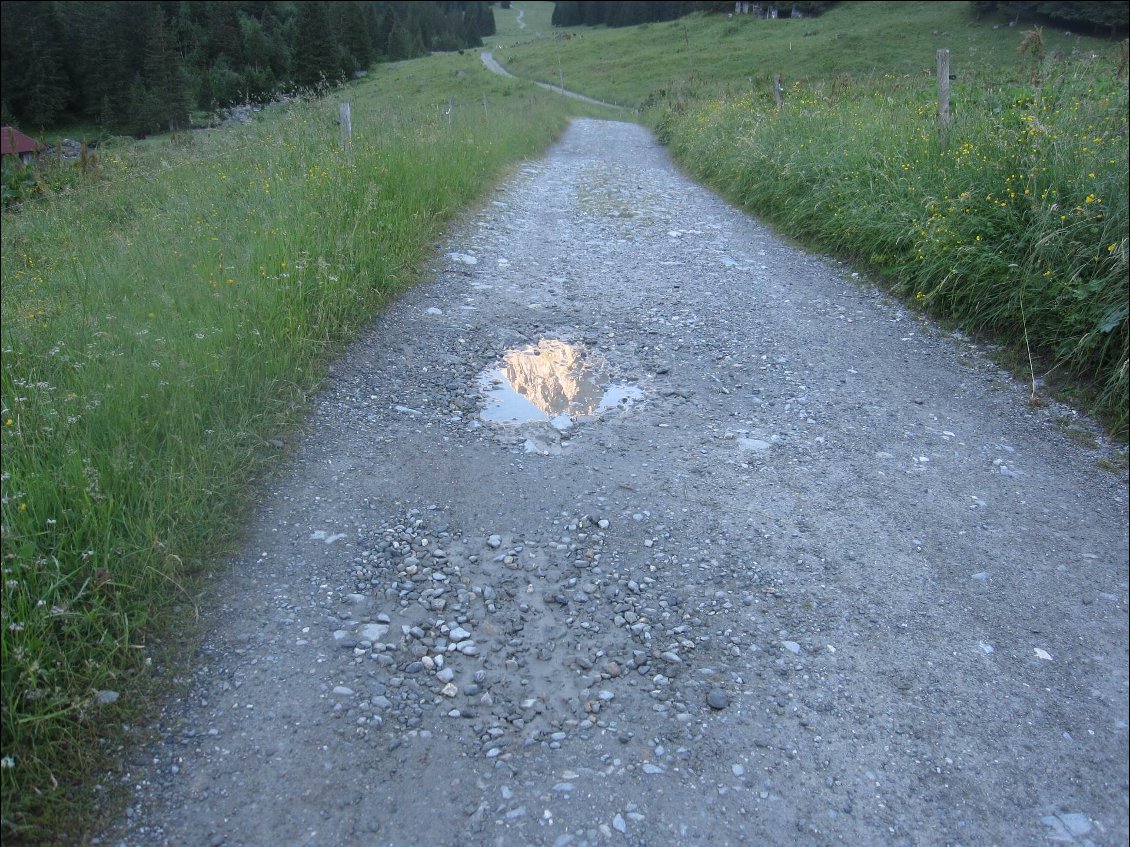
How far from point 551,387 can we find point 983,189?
4.26 m

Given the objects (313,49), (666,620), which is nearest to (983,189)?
(666,620)

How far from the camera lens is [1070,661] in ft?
9.71

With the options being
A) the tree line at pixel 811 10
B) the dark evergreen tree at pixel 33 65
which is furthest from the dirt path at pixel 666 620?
the tree line at pixel 811 10

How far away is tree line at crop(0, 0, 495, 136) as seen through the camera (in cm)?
1574

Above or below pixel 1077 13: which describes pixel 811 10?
above

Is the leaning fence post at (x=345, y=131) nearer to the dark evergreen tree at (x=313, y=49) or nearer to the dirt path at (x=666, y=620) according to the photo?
the dirt path at (x=666, y=620)

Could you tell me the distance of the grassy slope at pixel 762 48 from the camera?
3400 cm

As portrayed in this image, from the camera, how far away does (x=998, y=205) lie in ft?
20.4

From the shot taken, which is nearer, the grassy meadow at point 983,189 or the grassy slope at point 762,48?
the grassy meadow at point 983,189

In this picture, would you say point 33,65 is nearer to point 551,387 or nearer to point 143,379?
point 143,379

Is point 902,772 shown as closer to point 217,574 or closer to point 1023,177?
point 217,574

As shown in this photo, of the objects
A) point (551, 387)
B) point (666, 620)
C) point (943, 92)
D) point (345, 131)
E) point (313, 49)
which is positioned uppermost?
point (313, 49)

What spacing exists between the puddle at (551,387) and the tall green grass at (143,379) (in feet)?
4.05

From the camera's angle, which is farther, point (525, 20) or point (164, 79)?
point (525, 20)
